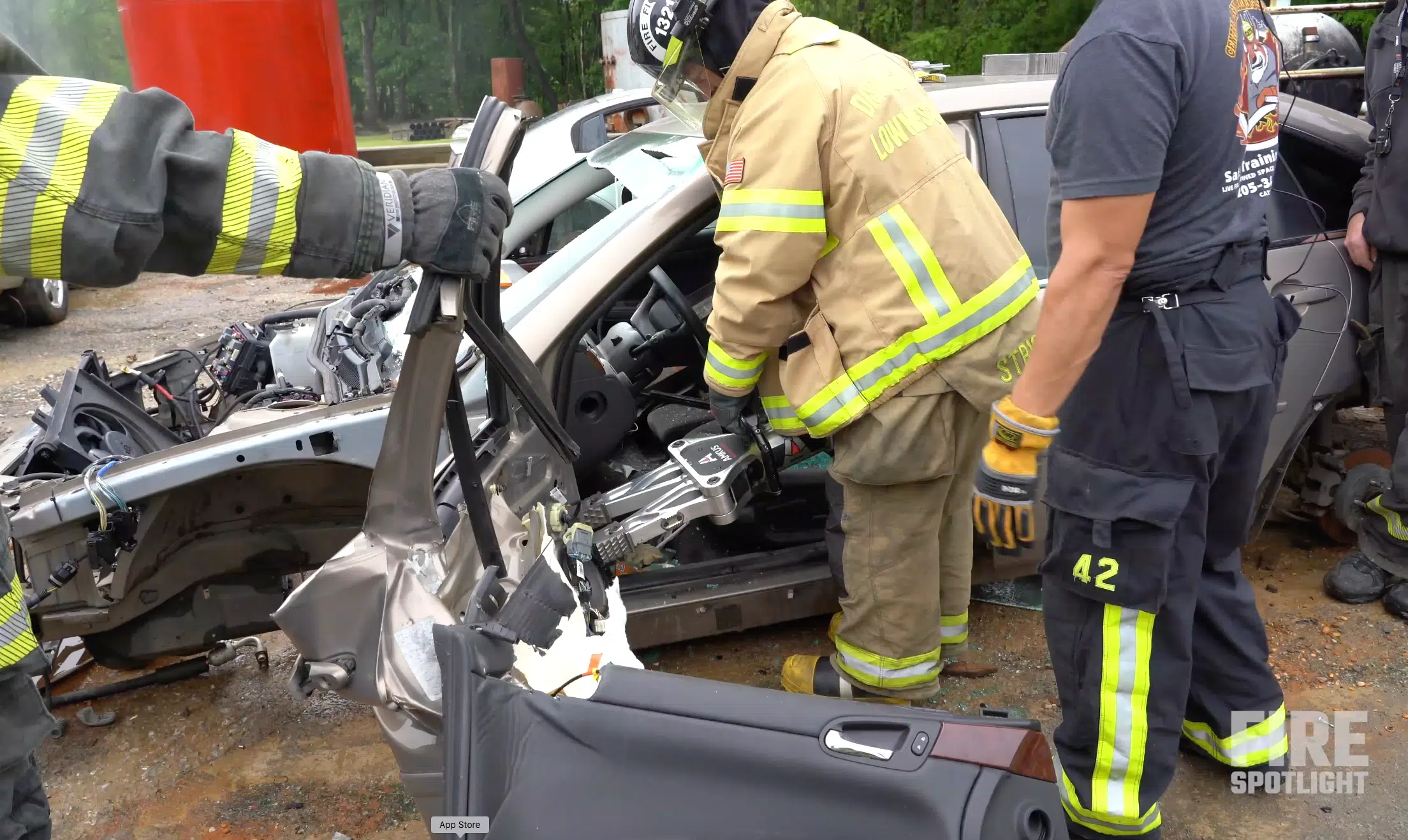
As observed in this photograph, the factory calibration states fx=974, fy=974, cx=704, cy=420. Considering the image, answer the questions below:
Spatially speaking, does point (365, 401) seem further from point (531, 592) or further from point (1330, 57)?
point (1330, 57)

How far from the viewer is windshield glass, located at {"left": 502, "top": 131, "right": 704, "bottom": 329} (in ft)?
8.33

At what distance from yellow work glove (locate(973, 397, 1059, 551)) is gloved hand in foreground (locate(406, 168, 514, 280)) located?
3.03 feet

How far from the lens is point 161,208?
48.1 inches

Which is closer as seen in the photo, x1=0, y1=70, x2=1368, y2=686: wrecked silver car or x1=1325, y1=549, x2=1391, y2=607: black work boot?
x1=0, y1=70, x2=1368, y2=686: wrecked silver car

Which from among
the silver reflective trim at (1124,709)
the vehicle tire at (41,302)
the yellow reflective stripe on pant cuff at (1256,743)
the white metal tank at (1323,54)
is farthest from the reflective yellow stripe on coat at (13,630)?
the vehicle tire at (41,302)

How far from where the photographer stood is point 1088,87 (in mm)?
1610

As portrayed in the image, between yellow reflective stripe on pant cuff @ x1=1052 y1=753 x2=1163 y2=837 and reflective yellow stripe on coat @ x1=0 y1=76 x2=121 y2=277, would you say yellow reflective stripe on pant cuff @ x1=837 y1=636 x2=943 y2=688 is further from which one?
reflective yellow stripe on coat @ x1=0 y1=76 x2=121 y2=277

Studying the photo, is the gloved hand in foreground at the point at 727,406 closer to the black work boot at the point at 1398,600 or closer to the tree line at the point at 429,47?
the black work boot at the point at 1398,600

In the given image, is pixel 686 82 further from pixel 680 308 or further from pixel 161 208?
pixel 161 208

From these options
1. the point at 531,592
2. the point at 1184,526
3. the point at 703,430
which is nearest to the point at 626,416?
the point at 703,430

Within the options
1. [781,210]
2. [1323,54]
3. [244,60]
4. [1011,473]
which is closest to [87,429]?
[781,210]

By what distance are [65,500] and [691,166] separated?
72.7 inches

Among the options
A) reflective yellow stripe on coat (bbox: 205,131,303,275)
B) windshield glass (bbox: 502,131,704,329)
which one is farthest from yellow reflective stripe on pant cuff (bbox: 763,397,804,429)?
reflective yellow stripe on coat (bbox: 205,131,303,275)

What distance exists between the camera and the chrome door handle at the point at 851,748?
1104 millimetres
